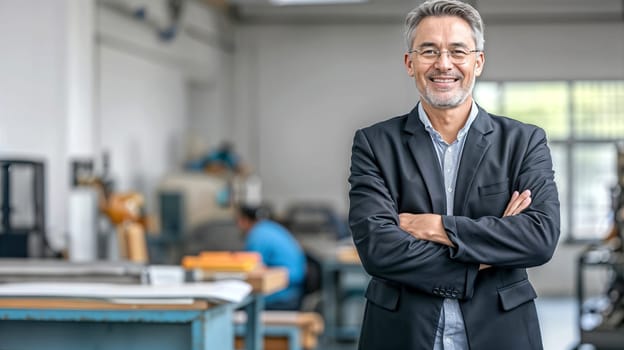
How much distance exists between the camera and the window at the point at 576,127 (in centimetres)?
1316

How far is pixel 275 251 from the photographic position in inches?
265

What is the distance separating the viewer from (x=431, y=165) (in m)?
2.25

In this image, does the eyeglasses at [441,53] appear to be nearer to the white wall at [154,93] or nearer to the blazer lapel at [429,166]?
the blazer lapel at [429,166]

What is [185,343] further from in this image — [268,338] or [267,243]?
[267,243]

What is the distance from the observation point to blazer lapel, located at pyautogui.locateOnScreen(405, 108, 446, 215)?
2.24 metres

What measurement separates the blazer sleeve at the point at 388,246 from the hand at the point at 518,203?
14 cm

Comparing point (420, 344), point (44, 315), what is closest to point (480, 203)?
point (420, 344)

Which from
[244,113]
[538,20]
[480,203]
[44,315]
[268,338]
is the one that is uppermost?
[538,20]

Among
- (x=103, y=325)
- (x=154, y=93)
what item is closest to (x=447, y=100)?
(x=103, y=325)

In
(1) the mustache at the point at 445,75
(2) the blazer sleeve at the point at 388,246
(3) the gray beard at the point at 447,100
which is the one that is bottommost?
(2) the blazer sleeve at the point at 388,246

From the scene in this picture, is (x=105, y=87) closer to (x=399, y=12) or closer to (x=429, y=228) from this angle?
(x=399, y=12)

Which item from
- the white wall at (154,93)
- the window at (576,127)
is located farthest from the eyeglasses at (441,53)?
the window at (576,127)

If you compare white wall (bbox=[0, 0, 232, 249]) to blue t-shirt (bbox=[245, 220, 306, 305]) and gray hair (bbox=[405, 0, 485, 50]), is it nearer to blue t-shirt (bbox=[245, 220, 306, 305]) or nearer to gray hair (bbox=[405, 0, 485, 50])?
blue t-shirt (bbox=[245, 220, 306, 305])

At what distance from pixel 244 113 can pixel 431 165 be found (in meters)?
10.7
